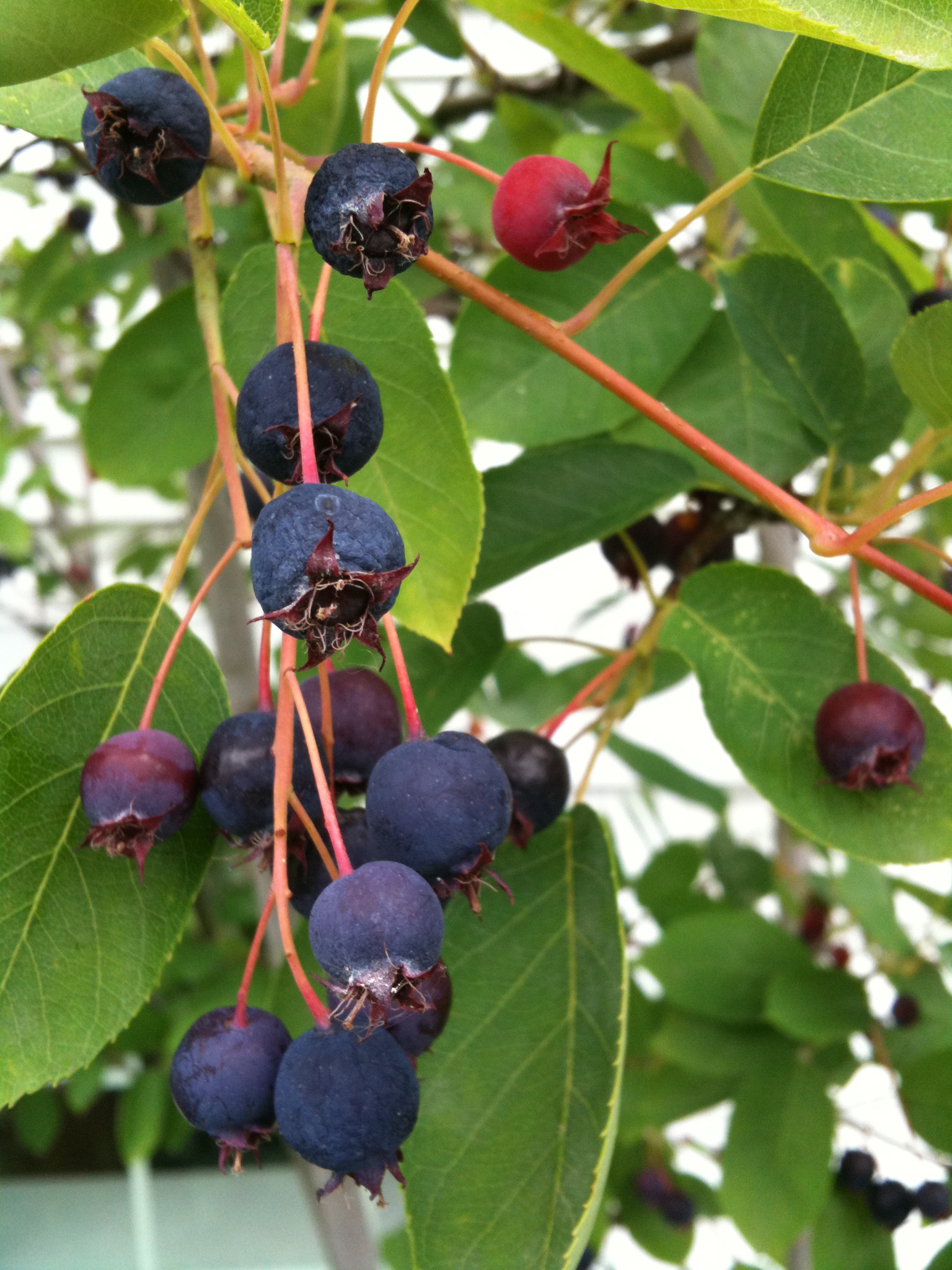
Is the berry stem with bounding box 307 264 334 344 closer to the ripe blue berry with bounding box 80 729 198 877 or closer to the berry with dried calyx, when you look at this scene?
the ripe blue berry with bounding box 80 729 198 877

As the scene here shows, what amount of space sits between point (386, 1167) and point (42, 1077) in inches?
6.2

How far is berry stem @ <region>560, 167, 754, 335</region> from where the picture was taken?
411 millimetres

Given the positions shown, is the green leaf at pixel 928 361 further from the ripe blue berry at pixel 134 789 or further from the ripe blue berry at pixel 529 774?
the ripe blue berry at pixel 134 789

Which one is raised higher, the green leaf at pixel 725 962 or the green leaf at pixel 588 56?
the green leaf at pixel 588 56

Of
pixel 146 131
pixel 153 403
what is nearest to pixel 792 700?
pixel 146 131

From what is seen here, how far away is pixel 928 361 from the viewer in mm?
516

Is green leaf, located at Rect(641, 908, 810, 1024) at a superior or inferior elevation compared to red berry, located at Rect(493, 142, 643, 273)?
inferior

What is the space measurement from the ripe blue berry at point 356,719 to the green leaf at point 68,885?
76mm

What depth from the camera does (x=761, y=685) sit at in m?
0.60

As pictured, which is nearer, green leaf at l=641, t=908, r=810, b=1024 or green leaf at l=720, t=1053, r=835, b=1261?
green leaf at l=720, t=1053, r=835, b=1261

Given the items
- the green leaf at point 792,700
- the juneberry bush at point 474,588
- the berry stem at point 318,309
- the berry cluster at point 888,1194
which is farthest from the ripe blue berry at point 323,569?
the berry cluster at point 888,1194

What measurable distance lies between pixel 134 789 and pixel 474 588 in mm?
315

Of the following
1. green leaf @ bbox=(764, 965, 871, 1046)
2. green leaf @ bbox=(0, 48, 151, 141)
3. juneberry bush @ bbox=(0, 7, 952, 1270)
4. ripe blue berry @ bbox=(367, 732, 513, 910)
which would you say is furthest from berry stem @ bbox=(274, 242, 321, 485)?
green leaf @ bbox=(764, 965, 871, 1046)

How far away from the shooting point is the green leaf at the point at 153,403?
90cm
